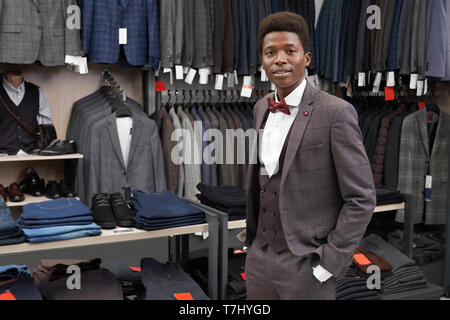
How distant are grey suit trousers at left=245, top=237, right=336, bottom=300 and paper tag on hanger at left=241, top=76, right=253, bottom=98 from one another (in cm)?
265

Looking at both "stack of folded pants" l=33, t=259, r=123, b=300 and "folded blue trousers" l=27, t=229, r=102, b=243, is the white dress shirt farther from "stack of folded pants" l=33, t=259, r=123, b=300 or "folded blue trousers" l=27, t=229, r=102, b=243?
"stack of folded pants" l=33, t=259, r=123, b=300

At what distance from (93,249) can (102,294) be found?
85.1 inches

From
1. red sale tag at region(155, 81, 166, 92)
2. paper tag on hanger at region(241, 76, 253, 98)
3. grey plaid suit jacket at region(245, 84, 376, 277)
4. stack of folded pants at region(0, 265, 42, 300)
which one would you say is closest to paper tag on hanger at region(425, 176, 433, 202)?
paper tag on hanger at region(241, 76, 253, 98)

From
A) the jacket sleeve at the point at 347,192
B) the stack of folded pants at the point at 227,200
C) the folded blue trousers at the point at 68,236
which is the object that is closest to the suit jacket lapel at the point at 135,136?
the stack of folded pants at the point at 227,200

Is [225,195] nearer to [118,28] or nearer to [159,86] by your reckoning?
[159,86]

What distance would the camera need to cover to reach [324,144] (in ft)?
5.22

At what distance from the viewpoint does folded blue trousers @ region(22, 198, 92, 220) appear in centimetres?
196

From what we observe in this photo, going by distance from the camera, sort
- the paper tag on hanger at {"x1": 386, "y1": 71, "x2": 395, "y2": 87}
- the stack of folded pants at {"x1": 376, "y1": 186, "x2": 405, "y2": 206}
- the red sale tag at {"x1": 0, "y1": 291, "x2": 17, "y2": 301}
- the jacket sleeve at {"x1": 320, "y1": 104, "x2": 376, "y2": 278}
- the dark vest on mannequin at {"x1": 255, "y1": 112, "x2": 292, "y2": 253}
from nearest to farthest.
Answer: the jacket sleeve at {"x1": 320, "y1": 104, "x2": 376, "y2": 278} < the dark vest on mannequin at {"x1": 255, "y1": 112, "x2": 292, "y2": 253} < the red sale tag at {"x1": 0, "y1": 291, "x2": 17, "y2": 301} < the stack of folded pants at {"x1": 376, "y1": 186, "x2": 405, "y2": 206} < the paper tag on hanger at {"x1": 386, "y1": 71, "x2": 395, "y2": 87}

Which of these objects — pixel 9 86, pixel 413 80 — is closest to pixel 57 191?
pixel 9 86

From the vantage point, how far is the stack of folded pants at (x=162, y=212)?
6.93 feet

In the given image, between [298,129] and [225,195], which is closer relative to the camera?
[298,129]

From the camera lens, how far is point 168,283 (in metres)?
2.19

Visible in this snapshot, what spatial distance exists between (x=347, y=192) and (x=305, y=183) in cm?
14

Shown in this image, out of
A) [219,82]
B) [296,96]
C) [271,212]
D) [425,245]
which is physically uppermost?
[219,82]
